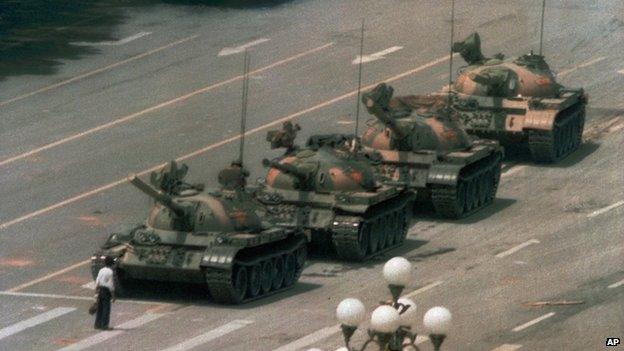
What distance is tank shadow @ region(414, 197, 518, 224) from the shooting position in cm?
6166

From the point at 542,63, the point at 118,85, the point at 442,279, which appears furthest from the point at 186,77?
the point at 442,279

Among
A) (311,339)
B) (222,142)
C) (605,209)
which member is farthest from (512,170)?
(311,339)

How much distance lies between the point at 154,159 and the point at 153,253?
15.7 m

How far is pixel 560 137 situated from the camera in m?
68.5

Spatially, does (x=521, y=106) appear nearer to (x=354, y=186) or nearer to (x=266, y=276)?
(x=354, y=186)

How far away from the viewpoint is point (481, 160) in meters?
63.2

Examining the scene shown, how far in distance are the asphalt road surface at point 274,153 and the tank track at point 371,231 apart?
0.38m

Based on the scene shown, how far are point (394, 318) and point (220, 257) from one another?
57.5 feet

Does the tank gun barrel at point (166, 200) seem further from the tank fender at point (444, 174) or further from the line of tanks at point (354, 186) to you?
the tank fender at point (444, 174)

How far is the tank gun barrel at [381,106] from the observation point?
61.1 meters

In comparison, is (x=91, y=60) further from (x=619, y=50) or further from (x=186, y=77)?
(x=619, y=50)

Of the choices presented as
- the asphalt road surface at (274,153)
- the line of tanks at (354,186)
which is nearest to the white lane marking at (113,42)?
the asphalt road surface at (274,153)

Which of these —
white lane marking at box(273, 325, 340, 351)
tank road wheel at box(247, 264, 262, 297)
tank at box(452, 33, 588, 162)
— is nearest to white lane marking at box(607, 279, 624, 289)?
white lane marking at box(273, 325, 340, 351)

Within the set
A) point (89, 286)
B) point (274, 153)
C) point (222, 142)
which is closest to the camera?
point (89, 286)
